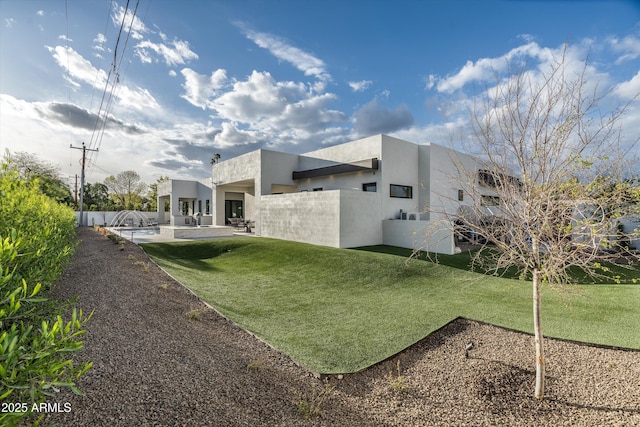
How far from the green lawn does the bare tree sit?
2.93 ft

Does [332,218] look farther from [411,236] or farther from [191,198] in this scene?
[191,198]

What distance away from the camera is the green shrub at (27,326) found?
1.33 metres

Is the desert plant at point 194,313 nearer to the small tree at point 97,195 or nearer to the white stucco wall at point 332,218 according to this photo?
the white stucco wall at point 332,218

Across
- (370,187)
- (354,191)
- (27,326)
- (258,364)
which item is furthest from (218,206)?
(27,326)

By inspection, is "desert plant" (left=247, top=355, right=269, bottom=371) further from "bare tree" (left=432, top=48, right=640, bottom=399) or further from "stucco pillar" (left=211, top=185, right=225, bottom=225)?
"stucco pillar" (left=211, top=185, right=225, bottom=225)

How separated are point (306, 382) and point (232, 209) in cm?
2539

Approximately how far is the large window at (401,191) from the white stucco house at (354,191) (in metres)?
0.06

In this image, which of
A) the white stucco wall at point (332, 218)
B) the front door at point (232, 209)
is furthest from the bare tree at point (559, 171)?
the front door at point (232, 209)

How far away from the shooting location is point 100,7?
7.20 m

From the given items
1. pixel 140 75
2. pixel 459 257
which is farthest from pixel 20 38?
pixel 459 257

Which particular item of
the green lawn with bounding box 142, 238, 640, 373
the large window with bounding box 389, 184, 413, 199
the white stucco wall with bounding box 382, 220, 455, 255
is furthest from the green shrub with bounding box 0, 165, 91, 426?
the large window with bounding box 389, 184, 413, 199

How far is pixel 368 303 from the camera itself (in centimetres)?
754

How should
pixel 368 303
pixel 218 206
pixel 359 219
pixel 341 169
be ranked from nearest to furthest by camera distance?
pixel 368 303, pixel 359 219, pixel 341 169, pixel 218 206

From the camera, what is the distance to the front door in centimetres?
2690
